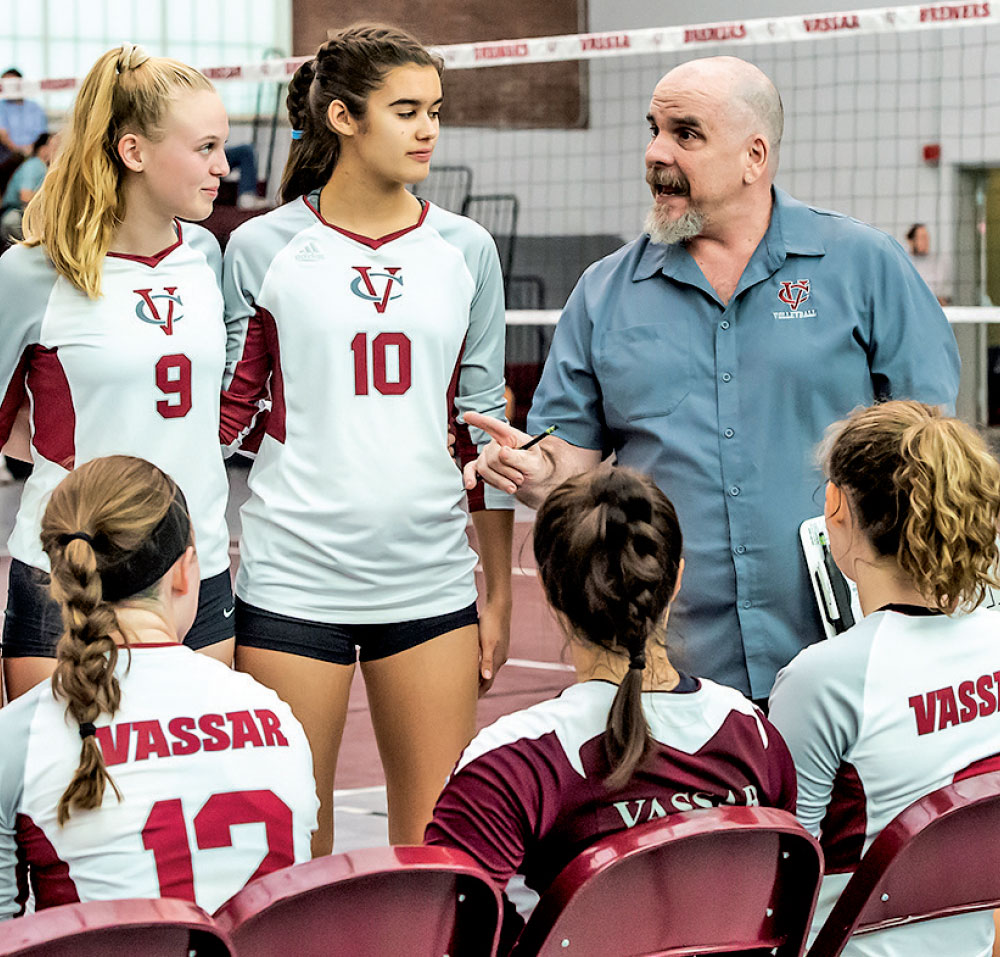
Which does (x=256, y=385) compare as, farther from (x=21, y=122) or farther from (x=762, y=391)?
(x=21, y=122)

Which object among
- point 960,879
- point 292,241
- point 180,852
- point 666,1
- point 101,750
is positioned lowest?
point 960,879

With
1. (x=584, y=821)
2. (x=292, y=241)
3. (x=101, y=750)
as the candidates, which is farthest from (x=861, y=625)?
(x=292, y=241)

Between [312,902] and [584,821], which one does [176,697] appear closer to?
[312,902]

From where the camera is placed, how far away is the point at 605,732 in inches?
69.9

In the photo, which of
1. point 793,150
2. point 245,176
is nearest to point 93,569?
point 245,176

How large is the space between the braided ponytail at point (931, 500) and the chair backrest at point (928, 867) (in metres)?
0.29

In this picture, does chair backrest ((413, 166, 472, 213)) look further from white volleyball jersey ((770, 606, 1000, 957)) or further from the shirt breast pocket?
white volleyball jersey ((770, 606, 1000, 957))

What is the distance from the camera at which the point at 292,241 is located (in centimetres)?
262

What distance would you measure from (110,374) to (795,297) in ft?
4.01

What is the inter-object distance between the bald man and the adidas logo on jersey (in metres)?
0.54

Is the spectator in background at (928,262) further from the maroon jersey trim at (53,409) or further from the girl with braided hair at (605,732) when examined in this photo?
the girl with braided hair at (605,732)

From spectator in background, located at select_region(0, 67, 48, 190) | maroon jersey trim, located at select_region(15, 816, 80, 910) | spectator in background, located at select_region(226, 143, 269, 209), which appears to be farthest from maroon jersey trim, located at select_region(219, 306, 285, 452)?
spectator in background, located at select_region(0, 67, 48, 190)

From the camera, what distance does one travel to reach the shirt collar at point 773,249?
2740 millimetres

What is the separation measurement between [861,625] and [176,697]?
0.94 metres
